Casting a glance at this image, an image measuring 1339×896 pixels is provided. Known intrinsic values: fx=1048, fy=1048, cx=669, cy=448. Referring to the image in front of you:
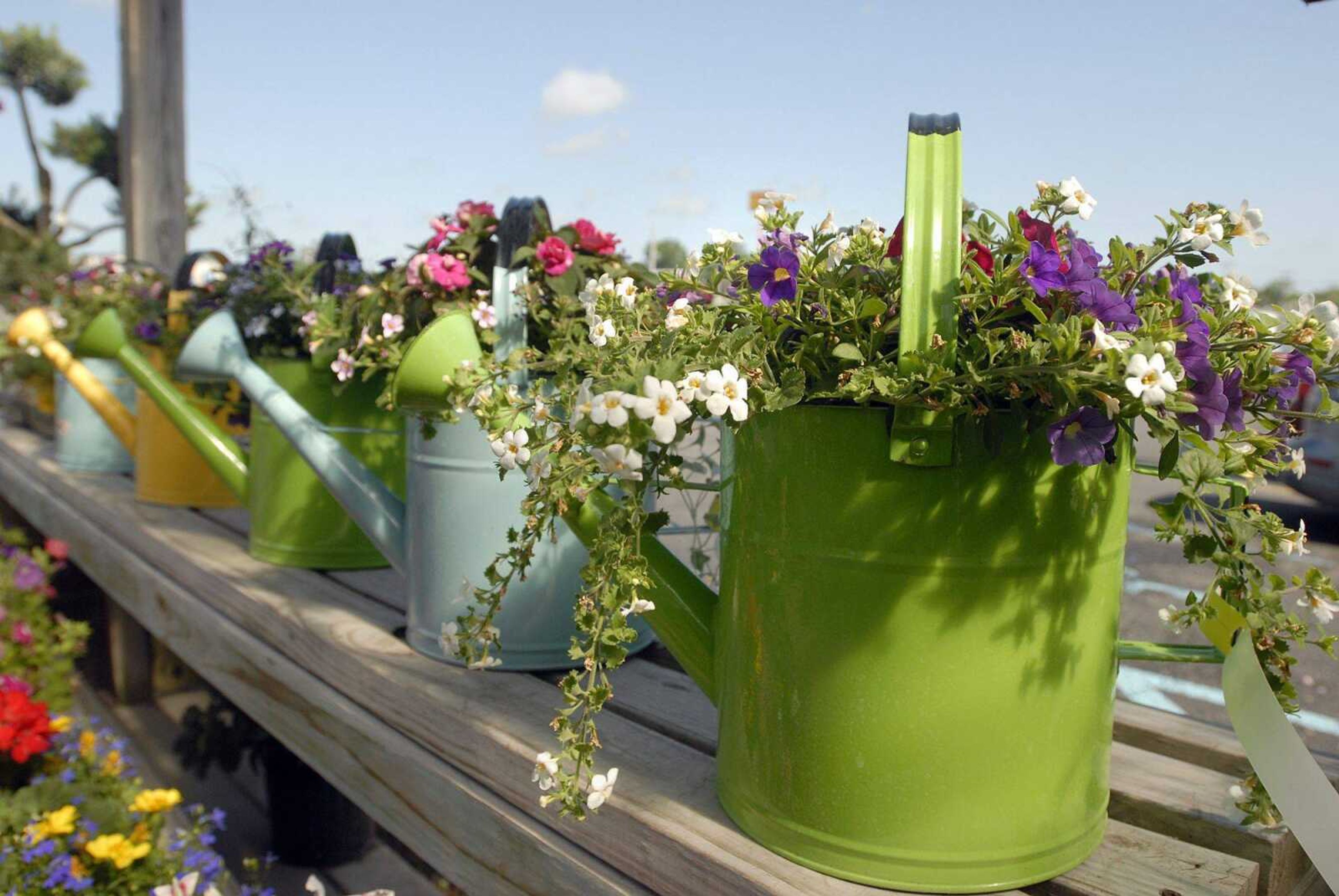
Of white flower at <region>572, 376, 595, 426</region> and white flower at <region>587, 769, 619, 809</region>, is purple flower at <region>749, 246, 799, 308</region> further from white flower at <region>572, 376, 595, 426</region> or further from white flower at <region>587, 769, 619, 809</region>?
white flower at <region>587, 769, 619, 809</region>

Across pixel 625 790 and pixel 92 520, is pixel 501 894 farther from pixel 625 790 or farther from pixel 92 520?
pixel 92 520

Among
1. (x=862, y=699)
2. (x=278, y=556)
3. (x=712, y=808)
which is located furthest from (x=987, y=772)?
(x=278, y=556)

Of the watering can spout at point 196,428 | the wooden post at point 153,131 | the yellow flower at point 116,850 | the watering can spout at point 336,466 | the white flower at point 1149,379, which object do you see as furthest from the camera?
the wooden post at point 153,131

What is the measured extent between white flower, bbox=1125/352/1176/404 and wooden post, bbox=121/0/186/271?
3372 mm

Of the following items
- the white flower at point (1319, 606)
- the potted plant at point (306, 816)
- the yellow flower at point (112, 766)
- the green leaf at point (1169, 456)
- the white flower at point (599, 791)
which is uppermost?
the green leaf at point (1169, 456)

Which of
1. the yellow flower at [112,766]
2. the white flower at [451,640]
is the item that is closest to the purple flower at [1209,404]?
the white flower at [451,640]

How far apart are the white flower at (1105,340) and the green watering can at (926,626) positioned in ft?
0.25

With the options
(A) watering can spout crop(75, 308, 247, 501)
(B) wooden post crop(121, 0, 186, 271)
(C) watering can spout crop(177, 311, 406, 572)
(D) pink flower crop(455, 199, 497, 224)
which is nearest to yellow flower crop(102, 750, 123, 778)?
(A) watering can spout crop(75, 308, 247, 501)

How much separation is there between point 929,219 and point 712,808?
46 centimetres

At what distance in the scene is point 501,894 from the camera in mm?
880

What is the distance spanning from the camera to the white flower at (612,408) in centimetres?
57

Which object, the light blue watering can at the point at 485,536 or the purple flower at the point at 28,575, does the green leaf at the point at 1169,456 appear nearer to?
the light blue watering can at the point at 485,536

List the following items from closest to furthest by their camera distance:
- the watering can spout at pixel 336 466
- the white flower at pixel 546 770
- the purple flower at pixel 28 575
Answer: the white flower at pixel 546 770 < the watering can spout at pixel 336 466 < the purple flower at pixel 28 575

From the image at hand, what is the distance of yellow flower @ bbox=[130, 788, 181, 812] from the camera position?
4.79ft
